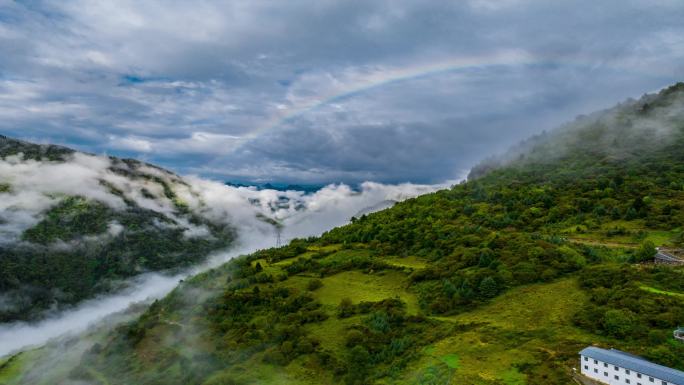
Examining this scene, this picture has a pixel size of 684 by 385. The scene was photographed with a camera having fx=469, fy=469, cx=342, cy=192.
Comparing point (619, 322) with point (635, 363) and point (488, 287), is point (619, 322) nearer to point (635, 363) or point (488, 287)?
point (635, 363)

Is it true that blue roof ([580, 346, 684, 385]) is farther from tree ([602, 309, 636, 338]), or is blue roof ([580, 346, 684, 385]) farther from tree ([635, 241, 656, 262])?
tree ([635, 241, 656, 262])

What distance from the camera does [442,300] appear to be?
3120 inches

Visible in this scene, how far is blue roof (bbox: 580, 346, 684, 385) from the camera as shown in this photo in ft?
136

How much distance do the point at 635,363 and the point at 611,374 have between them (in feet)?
8.47

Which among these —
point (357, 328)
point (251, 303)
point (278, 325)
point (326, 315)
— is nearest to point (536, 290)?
point (357, 328)

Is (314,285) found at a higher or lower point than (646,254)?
lower

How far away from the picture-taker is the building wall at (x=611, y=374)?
1714 inches

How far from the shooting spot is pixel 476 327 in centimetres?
6581

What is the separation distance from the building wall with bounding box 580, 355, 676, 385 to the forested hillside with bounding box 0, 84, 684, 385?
2.31m

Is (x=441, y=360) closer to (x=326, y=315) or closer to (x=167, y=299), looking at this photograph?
(x=326, y=315)

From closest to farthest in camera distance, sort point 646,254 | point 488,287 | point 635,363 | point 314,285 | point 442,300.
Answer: point 635,363 < point 488,287 < point 442,300 < point 646,254 < point 314,285

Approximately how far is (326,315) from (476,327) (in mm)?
32029

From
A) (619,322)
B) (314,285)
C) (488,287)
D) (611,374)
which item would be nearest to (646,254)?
(488,287)

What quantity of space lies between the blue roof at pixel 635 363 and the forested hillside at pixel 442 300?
3.33m
